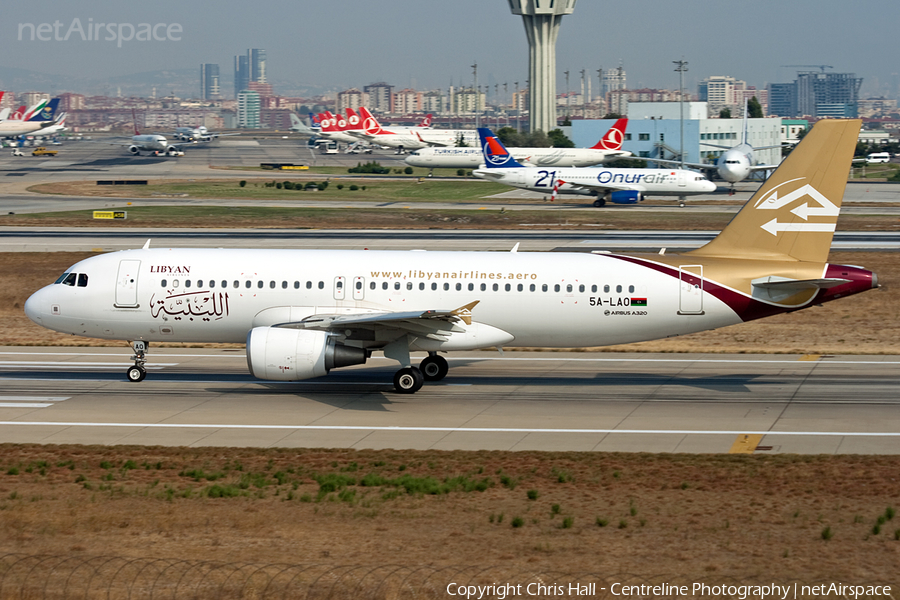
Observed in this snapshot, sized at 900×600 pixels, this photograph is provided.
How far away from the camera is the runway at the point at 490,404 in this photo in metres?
24.8

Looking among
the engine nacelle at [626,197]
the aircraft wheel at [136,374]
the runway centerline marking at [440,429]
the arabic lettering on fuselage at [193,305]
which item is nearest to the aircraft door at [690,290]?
the runway centerline marking at [440,429]

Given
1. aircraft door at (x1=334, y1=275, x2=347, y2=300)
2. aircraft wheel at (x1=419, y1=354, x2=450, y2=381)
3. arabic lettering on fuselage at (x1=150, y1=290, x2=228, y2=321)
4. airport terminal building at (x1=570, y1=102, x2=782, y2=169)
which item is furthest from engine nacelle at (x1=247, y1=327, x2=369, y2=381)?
airport terminal building at (x1=570, y1=102, x2=782, y2=169)

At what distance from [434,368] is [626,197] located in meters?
70.0

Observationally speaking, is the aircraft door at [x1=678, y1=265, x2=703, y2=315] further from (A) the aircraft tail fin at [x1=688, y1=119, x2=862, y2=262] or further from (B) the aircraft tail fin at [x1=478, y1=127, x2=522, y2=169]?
(B) the aircraft tail fin at [x1=478, y1=127, x2=522, y2=169]

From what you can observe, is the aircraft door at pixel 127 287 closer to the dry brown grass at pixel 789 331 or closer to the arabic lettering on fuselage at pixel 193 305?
the arabic lettering on fuselage at pixel 193 305

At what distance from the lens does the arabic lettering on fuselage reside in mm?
30875

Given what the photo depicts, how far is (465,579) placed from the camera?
556 inches

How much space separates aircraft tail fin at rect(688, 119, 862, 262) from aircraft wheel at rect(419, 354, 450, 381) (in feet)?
32.1

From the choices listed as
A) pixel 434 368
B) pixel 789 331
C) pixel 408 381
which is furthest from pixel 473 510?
pixel 789 331

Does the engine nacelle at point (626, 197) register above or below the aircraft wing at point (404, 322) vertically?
above

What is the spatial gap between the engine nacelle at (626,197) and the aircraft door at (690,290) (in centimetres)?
6952

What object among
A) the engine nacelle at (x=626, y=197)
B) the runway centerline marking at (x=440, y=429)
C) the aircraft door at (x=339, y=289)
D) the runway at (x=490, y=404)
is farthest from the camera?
the engine nacelle at (x=626, y=197)

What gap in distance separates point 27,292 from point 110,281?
19.2 metres
